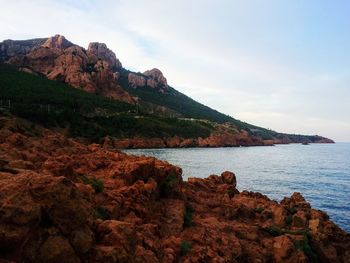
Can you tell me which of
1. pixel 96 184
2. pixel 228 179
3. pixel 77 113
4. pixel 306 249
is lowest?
pixel 306 249

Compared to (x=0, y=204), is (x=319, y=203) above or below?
below

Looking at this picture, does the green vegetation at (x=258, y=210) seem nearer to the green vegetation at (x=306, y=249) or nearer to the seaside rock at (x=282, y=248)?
the green vegetation at (x=306, y=249)

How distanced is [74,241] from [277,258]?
1351 cm

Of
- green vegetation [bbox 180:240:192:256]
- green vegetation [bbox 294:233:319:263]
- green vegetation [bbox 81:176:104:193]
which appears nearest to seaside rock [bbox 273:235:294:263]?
green vegetation [bbox 294:233:319:263]

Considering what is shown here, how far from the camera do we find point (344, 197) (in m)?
51.1

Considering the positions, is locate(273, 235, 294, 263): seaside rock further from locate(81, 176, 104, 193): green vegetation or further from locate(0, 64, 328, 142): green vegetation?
locate(0, 64, 328, 142): green vegetation

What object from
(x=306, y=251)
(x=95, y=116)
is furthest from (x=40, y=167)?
(x=95, y=116)

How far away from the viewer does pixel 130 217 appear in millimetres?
18859

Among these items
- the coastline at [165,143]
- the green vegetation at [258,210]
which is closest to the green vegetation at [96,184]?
the green vegetation at [258,210]

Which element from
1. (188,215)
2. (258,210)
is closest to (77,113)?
(258,210)

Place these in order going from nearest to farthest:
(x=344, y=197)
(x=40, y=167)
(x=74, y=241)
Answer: (x=74, y=241) → (x=40, y=167) → (x=344, y=197)

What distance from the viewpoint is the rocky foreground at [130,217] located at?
10.6 metres

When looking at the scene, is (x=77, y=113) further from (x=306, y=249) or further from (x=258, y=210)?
(x=306, y=249)

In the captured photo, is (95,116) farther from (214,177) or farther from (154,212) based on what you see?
(154,212)
